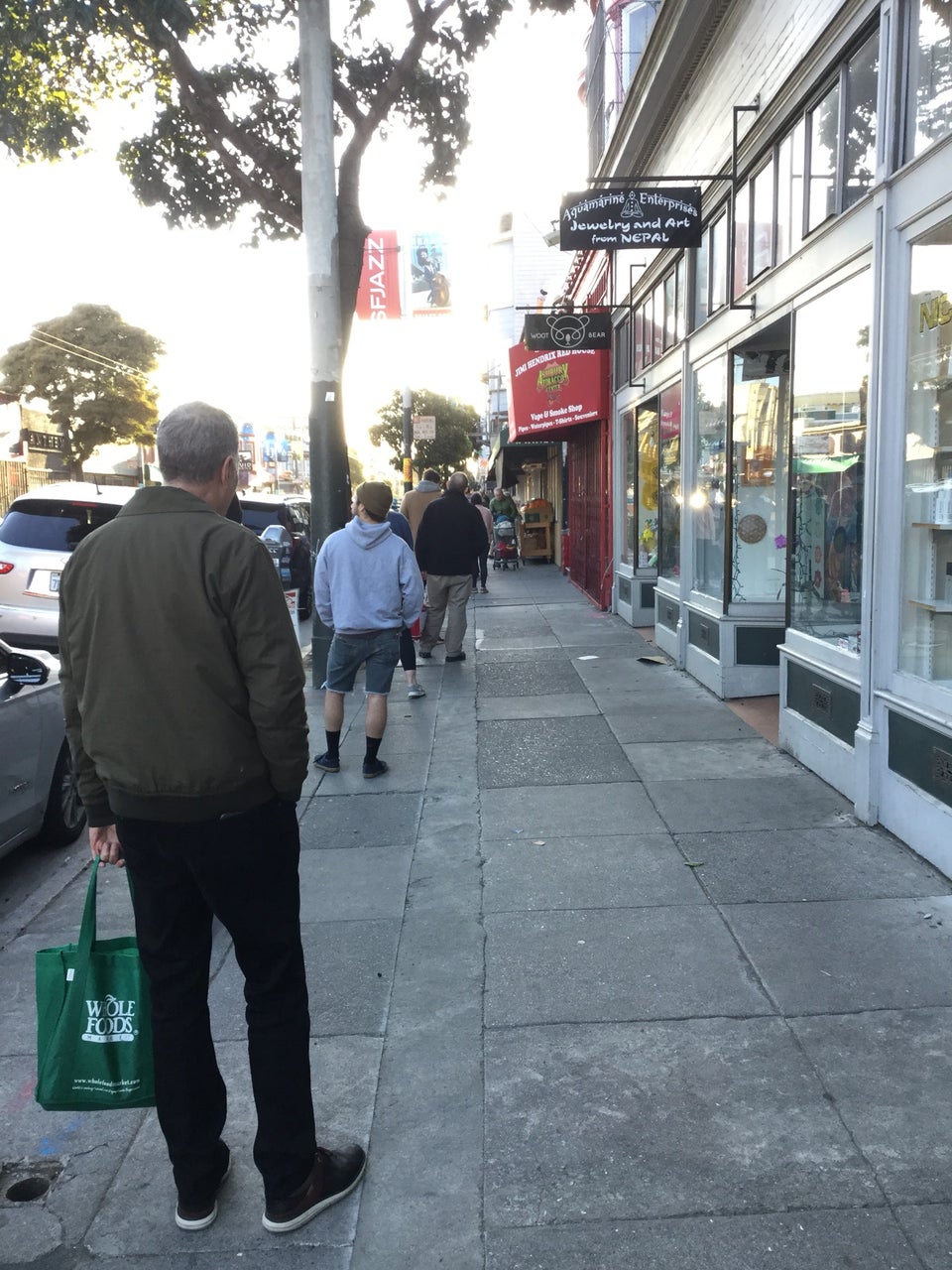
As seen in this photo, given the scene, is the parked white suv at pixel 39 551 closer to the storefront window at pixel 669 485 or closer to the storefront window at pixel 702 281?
the storefront window at pixel 669 485

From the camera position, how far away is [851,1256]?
8.29ft

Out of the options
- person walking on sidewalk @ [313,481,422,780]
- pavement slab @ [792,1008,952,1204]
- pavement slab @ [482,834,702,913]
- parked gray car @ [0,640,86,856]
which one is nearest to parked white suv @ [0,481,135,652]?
person walking on sidewalk @ [313,481,422,780]

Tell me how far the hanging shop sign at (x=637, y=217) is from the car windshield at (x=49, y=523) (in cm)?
515

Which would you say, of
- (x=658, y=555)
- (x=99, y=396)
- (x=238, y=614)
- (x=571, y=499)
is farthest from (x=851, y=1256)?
(x=99, y=396)

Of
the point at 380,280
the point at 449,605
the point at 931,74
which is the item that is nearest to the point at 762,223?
the point at 931,74

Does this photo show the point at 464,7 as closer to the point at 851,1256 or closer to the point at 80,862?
the point at 80,862

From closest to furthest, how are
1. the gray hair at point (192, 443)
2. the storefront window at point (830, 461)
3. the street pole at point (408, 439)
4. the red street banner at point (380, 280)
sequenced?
the gray hair at point (192, 443)
the storefront window at point (830, 461)
the red street banner at point (380, 280)
the street pole at point (408, 439)

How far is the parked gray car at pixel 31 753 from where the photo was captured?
509cm

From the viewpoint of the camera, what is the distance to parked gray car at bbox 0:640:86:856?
509 centimetres

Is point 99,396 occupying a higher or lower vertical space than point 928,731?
higher

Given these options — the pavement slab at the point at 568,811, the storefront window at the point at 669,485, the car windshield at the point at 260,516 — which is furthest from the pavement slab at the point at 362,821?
the car windshield at the point at 260,516

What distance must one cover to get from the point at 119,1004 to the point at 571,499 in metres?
18.5

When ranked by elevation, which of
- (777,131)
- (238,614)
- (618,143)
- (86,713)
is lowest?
(86,713)

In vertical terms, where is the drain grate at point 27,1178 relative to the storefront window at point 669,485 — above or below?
below
